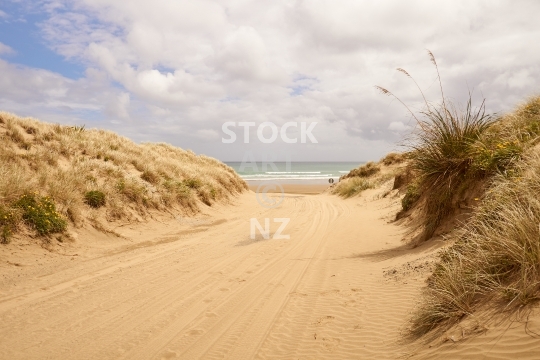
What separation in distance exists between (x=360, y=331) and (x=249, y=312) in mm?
1621

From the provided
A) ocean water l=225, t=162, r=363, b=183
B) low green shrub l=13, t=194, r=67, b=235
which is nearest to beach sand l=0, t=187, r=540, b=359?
low green shrub l=13, t=194, r=67, b=235

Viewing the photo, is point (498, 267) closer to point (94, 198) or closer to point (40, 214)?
point (40, 214)

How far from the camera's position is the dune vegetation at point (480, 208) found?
3.55 m

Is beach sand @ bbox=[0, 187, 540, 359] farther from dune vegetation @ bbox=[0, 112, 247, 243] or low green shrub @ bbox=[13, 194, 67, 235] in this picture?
dune vegetation @ bbox=[0, 112, 247, 243]

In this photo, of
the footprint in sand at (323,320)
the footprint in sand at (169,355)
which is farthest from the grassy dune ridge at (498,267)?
the footprint in sand at (169,355)

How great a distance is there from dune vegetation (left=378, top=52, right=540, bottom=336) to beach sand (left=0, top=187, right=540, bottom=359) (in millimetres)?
496

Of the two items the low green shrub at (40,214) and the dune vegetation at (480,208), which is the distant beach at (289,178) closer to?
the low green shrub at (40,214)

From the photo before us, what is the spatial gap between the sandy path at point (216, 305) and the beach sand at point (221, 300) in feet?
0.07

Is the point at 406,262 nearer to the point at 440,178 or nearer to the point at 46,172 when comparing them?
the point at 440,178

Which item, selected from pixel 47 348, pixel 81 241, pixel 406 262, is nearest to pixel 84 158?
pixel 81 241

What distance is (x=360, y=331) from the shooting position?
4.39 m

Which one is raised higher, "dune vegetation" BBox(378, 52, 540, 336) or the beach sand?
"dune vegetation" BBox(378, 52, 540, 336)

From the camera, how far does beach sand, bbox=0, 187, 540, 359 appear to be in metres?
4.10

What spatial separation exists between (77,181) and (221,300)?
26.5ft
